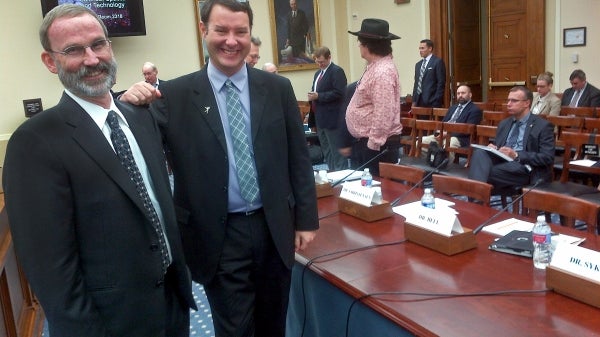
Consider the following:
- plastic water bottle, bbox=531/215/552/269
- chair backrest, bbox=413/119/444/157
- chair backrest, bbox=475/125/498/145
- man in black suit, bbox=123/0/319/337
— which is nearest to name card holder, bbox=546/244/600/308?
plastic water bottle, bbox=531/215/552/269

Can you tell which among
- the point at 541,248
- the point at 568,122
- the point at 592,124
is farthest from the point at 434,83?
the point at 541,248

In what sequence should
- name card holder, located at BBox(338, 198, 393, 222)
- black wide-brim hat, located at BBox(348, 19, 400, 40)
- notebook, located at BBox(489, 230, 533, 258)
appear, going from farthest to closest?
black wide-brim hat, located at BBox(348, 19, 400, 40) < name card holder, located at BBox(338, 198, 393, 222) < notebook, located at BBox(489, 230, 533, 258)

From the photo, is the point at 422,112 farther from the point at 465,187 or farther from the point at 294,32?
the point at 465,187

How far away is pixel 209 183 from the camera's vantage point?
1684 mm

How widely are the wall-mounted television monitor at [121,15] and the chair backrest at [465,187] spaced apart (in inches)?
224

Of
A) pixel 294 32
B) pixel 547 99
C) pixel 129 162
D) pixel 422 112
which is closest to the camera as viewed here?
pixel 129 162

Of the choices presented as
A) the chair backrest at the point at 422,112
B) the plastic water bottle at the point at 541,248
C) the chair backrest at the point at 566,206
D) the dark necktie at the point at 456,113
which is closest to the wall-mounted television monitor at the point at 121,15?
the chair backrest at the point at 422,112

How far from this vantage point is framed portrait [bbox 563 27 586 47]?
7.38 meters

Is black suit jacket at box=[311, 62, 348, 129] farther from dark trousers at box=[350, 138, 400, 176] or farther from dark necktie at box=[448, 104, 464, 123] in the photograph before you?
dark trousers at box=[350, 138, 400, 176]

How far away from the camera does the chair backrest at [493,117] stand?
554 cm

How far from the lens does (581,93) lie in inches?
268

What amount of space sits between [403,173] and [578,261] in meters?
1.63

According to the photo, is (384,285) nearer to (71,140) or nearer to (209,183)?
(209,183)

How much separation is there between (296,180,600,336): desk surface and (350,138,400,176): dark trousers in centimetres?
133
